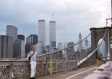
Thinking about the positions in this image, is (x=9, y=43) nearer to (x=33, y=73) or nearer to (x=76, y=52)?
(x=76, y=52)

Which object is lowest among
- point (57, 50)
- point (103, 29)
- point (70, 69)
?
point (70, 69)

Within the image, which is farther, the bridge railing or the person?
the person

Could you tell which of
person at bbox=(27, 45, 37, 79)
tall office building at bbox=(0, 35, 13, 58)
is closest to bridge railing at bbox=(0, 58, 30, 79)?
person at bbox=(27, 45, 37, 79)

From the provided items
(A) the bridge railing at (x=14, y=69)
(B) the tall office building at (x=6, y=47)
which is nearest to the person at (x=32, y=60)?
(A) the bridge railing at (x=14, y=69)

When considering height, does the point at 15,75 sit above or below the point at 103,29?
→ below

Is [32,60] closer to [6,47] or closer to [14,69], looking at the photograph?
[14,69]

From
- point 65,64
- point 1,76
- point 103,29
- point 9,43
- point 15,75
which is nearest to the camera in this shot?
point 1,76

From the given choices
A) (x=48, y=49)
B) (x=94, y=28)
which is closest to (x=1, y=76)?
(x=48, y=49)

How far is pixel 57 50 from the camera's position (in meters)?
15.7

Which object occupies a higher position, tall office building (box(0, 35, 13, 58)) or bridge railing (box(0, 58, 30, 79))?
tall office building (box(0, 35, 13, 58))

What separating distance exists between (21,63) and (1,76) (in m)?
1.41

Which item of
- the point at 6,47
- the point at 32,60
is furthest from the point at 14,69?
the point at 6,47

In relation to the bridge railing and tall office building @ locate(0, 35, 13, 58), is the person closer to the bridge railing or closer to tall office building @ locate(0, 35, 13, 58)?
the bridge railing

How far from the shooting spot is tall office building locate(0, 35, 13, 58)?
15113 mm
